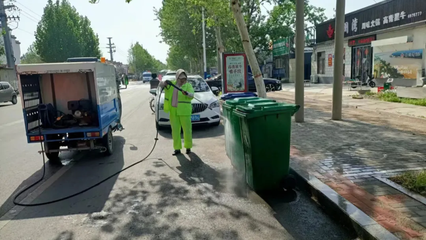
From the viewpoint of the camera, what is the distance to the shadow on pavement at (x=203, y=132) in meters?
8.74

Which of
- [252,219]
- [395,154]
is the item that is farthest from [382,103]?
[252,219]

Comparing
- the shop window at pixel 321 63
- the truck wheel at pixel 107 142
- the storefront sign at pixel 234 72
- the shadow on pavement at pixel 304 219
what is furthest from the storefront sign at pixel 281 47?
the shadow on pavement at pixel 304 219

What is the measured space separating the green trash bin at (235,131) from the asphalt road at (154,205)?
0.37 meters

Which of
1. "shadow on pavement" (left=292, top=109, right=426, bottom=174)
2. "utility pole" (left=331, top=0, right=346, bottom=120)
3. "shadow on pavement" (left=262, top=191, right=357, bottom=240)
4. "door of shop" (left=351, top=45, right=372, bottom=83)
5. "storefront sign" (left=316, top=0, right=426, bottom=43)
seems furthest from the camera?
"door of shop" (left=351, top=45, right=372, bottom=83)

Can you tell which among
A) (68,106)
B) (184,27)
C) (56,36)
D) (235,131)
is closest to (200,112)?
(68,106)

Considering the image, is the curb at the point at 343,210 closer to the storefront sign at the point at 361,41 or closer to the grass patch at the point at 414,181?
the grass patch at the point at 414,181

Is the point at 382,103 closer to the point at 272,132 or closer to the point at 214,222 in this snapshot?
the point at 272,132

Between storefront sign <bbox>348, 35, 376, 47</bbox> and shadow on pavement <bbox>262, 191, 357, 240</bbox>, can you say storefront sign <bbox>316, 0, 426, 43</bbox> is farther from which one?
shadow on pavement <bbox>262, 191, 357, 240</bbox>

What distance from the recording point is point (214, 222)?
12.2ft

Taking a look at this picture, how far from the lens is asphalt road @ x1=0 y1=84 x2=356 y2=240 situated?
3531 mm

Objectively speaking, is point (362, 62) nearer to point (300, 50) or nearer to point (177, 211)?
point (300, 50)

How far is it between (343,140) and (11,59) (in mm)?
38286

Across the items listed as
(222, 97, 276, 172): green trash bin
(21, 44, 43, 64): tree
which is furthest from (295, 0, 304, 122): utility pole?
(21, 44, 43, 64): tree

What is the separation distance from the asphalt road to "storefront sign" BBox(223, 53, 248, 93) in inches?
264
